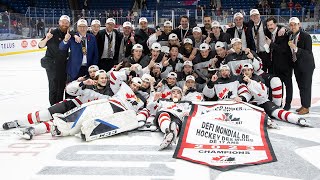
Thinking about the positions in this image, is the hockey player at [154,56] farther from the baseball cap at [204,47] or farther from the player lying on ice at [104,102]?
the baseball cap at [204,47]

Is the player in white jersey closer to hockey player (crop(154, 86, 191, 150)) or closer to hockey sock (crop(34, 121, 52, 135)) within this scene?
hockey player (crop(154, 86, 191, 150))

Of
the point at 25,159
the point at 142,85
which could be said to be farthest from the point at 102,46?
the point at 25,159

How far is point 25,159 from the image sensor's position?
3.18m

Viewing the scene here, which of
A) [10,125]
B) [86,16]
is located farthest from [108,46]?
[86,16]

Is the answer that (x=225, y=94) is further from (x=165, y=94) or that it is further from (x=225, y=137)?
(x=225, y=137)

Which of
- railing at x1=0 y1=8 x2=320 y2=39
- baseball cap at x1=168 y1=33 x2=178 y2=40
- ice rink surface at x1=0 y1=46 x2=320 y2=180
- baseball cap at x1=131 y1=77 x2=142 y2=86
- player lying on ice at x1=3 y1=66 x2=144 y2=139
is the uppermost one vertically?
railing at x1=0 y1=8 x2=320 y2=39

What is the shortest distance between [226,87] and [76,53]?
2014mm

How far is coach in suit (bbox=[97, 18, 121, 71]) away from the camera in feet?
17.9

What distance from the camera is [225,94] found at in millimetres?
4617

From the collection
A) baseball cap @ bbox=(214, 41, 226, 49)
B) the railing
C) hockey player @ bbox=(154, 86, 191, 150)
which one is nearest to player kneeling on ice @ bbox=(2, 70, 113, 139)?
hockey player @ bbox=(154, 86, 191, 150)

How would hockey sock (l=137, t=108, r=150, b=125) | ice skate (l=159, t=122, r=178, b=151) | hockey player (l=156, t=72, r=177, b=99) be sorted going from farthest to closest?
hockey player (l=156, t=72, r=177, b=99), hockey sock (l=137, t=108, r=150, b=125), ice skate (l=159, t=122, r=178, b=151)

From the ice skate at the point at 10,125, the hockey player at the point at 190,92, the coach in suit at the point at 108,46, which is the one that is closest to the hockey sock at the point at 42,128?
the ice skate at the point at 10,125

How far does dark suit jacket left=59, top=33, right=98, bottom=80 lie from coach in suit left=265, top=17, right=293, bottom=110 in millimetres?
2391

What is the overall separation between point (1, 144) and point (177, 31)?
3.19 m
